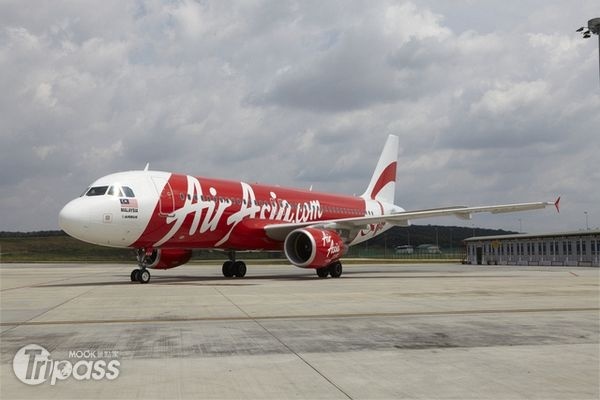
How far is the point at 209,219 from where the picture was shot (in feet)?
78.4

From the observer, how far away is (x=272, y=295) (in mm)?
16297

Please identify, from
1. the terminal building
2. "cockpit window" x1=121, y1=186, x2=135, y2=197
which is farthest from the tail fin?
"cockpit window" x1=121, y1=186, x2=135, y2=197

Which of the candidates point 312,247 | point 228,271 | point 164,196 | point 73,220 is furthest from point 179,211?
point 228,271

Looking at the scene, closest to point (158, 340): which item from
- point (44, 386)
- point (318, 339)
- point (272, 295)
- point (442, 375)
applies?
point (318, 339)

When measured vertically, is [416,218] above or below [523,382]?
above

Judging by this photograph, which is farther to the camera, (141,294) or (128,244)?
(128,244)

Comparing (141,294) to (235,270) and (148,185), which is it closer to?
(148,185)

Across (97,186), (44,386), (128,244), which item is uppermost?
(97,186)

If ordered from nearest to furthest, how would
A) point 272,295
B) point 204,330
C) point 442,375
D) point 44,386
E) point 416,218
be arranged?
1. point 44,386
2. point 442,375
3. point 204,330
4. point 272,295
5. point 416,218

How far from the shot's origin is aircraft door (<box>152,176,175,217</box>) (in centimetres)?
2197

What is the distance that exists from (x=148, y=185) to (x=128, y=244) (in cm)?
218
